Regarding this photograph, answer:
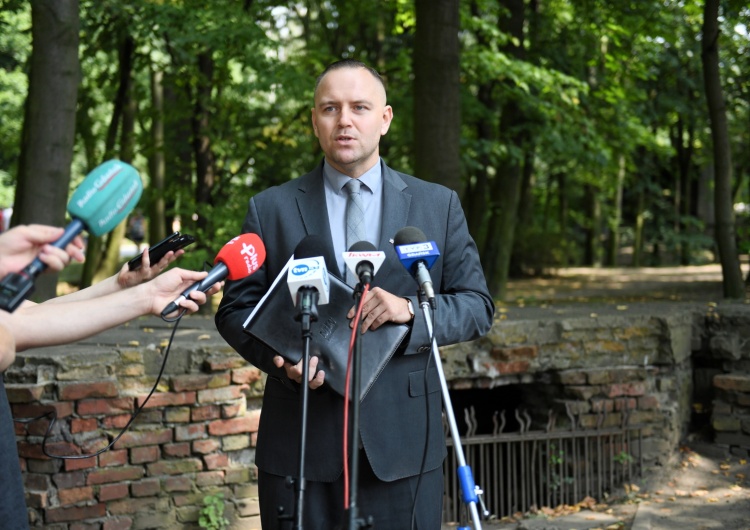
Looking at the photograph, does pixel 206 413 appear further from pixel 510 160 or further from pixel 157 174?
pixel 157 174

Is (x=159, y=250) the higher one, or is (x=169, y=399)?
(x=159, y=250)

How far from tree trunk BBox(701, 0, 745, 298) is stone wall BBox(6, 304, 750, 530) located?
2.93 metres

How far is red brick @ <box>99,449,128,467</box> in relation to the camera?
218 inches

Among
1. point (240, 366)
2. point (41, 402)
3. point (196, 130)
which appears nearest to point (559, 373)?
point (240, 366)

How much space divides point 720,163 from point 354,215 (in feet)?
25.8

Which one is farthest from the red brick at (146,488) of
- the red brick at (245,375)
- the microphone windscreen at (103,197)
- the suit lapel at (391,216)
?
the microphone windscreen at (103,197)

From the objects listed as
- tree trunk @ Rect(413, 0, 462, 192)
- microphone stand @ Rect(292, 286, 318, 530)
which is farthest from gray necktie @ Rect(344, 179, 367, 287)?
tree trunk @ Rect(413, 0, 462, 192)

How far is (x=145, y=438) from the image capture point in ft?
18.6

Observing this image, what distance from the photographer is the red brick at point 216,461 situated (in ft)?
19.3

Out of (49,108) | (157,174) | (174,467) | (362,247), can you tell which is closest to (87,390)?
(174,467)

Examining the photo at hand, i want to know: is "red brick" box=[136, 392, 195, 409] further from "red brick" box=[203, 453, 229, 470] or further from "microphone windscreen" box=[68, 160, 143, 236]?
"microphone windscreen" box=[68, 160, 143, 236]

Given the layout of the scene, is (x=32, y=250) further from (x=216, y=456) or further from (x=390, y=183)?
(x=216, y=456)

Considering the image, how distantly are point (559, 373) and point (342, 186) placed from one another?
4656 millimetres

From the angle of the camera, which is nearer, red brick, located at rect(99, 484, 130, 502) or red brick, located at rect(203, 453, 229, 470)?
red brick, located at rect(99, 484, 130, 502)
